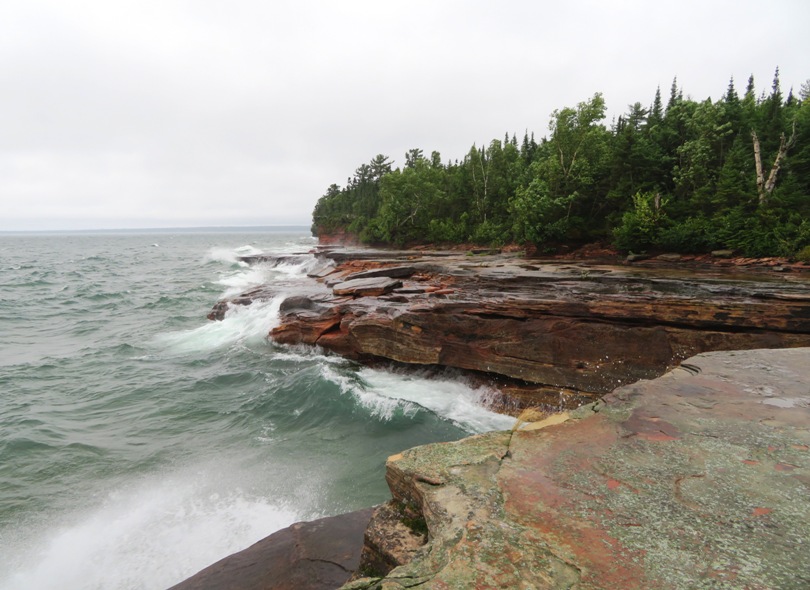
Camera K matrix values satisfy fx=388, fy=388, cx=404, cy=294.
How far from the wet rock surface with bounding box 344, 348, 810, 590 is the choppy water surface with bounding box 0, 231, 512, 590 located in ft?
13.5

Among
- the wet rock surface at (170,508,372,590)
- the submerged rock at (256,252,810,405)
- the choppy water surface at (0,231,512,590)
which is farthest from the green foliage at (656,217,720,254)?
the wet rock surface at (170,508,372,590)

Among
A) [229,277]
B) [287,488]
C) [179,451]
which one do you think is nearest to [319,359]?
[179,451]

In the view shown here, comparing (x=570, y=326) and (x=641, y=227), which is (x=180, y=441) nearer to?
(x=570, y=326)

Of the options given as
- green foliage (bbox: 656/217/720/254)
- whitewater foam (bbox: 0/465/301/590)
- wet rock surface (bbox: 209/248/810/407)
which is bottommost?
whitewater foam (bbox: 0/465/301/590)

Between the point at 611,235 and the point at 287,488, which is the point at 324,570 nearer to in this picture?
the point at 287,488

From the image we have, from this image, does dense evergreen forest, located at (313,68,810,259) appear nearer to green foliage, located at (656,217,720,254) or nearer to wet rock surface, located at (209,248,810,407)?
green foliage, located at (656,217,720,254)

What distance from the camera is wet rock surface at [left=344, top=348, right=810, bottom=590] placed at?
221 centimetres

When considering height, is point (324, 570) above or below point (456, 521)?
below

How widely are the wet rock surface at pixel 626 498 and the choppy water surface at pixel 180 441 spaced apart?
412cm

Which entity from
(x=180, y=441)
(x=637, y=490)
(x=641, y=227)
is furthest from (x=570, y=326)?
(x=641, y=227)

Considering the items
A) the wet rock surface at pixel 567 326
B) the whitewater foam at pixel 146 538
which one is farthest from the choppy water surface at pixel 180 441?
the wet rock surface at pixel 567 326

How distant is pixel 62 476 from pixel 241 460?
338cm

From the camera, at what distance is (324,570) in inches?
158

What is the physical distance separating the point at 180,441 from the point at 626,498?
30.4 ft
